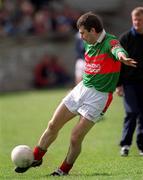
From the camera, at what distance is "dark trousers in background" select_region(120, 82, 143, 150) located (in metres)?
13.1

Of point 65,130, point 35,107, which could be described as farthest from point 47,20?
point 65,130

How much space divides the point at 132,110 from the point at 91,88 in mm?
2216

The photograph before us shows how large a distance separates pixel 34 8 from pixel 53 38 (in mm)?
2256

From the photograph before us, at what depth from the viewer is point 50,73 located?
29.5 metres

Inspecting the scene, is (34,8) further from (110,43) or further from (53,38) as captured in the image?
(110,43)

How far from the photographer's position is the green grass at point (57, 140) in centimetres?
1119

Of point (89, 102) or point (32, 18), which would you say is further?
point (32, 18)

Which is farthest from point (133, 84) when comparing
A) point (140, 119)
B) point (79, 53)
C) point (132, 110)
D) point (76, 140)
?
point (79, 53)

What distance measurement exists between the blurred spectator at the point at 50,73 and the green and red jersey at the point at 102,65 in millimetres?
17993

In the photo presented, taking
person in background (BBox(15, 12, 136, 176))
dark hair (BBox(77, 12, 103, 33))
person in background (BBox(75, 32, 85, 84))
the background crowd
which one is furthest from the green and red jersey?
the background crowd

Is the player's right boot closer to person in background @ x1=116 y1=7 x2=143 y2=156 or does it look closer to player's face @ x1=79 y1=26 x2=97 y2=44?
player's face @ x1=79 y1=26 x2=97 y2=44

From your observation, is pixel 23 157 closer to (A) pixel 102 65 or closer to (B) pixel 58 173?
(B) pixel 58 173

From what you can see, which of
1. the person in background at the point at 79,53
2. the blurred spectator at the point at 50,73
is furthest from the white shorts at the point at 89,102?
the blurred spectator at the point at 50,73

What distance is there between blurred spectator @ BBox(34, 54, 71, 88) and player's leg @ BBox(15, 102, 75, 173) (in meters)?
17.8
